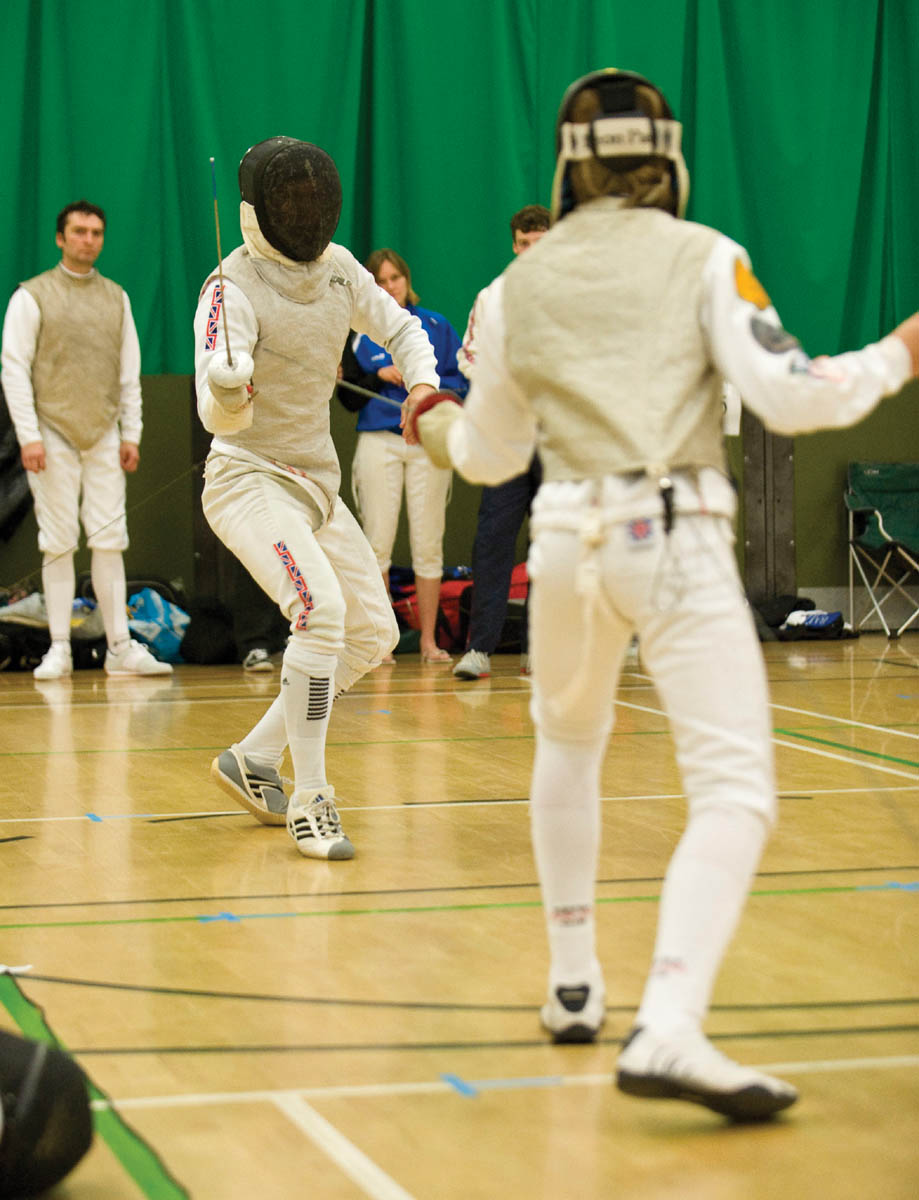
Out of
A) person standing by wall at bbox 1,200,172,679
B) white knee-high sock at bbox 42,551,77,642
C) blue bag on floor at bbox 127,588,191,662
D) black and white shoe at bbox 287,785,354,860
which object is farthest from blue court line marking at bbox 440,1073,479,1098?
blue bag on floor at bbox 127,588,191,662

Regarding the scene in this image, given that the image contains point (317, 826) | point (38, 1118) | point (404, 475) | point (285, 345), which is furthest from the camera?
point (404, 475)

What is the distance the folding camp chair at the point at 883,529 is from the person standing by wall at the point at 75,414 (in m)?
3.44

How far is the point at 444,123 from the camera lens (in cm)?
814

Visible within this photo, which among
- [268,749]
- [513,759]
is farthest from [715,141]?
[268,749]

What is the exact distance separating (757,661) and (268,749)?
192cm

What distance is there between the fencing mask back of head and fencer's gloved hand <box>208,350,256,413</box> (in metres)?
0.33

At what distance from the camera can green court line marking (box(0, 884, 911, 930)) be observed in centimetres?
271

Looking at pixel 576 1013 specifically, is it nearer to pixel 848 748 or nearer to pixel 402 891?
pixel 402 891

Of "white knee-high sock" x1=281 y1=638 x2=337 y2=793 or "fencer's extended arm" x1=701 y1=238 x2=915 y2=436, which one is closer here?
"fencer's extended arm" x1=701 y1=238 x2=915 y2=436

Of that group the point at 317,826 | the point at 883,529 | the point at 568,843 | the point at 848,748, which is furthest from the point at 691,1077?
the point at 883,529

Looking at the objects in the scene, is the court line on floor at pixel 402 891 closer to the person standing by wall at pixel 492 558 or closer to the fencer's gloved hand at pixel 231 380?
the fencer's gloved hand at pixel 231 380

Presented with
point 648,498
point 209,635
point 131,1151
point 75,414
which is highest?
point 648,498

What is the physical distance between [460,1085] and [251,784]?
170 centimetres

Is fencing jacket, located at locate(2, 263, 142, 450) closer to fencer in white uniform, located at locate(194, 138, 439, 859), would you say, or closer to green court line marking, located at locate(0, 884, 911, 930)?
fencer in white uniform, located at locate(194, 138, 439, 859)
